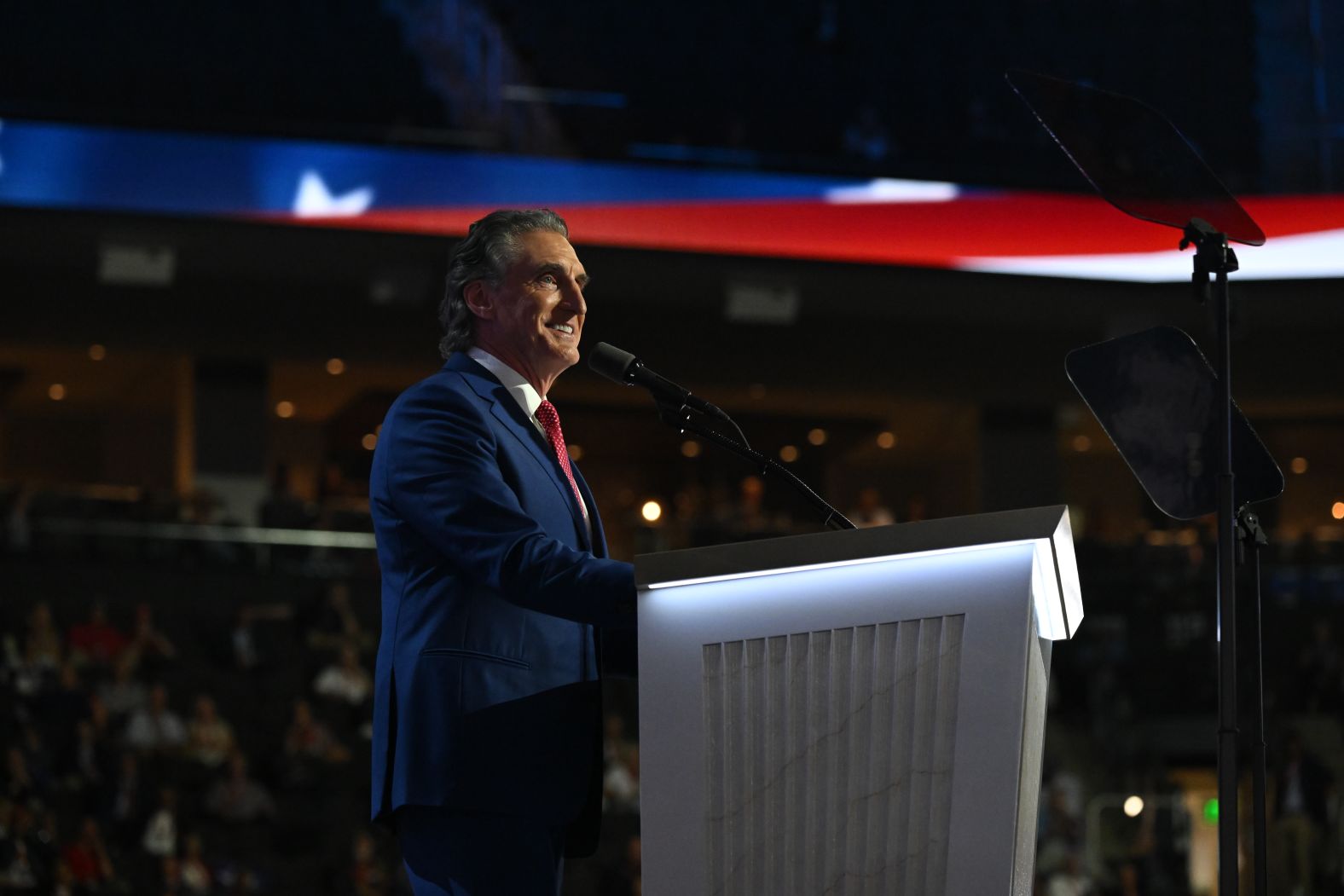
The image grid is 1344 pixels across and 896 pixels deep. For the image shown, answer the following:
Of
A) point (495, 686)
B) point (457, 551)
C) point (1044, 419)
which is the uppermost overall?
point (1044, 419)

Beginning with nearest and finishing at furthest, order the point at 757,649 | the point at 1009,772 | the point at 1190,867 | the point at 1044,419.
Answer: the point at 1009,772
the point at 757,649
the point at 1190,867
the point at 1044,419

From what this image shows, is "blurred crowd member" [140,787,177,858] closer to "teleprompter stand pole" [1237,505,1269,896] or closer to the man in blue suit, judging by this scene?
the man in blue suit

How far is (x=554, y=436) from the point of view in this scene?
223 cm

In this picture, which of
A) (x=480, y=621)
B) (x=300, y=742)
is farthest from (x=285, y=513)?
(x=480, y=621)

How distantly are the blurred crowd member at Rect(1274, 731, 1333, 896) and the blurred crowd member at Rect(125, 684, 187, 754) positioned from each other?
539 centimetres

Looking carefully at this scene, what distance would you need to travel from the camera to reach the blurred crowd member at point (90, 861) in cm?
727

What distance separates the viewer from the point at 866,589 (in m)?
1.74

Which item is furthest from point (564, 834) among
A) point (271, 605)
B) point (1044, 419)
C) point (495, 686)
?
point (1044, 419)

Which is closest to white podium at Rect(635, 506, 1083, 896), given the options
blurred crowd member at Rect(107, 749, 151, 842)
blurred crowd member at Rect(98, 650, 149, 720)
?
blurred crowd member at Rect(107, 749, 151, 842)

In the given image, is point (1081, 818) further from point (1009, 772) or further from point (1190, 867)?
point (1009, 772)

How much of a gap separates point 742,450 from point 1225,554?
578 mm

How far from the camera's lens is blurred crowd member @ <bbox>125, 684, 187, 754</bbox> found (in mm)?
8203

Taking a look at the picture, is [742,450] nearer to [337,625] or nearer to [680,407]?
[680,407]

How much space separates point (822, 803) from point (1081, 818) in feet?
24.5
